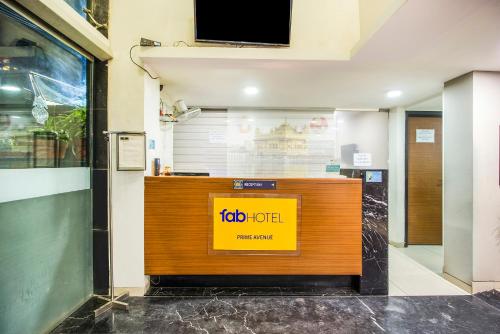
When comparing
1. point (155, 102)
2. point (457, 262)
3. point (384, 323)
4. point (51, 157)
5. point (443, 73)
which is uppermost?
point (443, 73)

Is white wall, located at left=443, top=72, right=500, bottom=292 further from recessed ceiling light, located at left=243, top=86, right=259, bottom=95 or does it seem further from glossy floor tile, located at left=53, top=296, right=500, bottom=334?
recessed ceiling light, located at left=243, top=86, right=259, bottom=95

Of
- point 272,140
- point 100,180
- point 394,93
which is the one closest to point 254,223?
point 100,180

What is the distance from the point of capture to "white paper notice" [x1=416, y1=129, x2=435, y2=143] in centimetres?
484

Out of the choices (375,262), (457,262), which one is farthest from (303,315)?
(457,262)

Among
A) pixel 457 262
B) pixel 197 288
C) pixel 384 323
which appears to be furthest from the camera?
pixel 457 262

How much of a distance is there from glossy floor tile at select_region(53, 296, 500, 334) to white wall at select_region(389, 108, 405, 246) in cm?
204

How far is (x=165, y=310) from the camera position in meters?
2.51

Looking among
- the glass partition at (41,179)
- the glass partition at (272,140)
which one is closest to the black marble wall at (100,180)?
the glass partition at (41,179)

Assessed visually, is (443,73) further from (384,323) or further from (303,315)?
(303,315)

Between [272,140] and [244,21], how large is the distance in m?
2.54

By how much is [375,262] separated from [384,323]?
2.11 ft

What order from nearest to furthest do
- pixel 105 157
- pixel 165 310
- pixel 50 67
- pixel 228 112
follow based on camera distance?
pixel 50 67, pixel 165 310, pixel 105 157, pixel 228 112

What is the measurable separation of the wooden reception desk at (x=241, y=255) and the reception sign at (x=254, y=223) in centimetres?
6

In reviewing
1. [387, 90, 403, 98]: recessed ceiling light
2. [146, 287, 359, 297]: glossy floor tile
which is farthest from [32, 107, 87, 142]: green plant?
[387, 90, 403, 98]: recessed ceiling light
